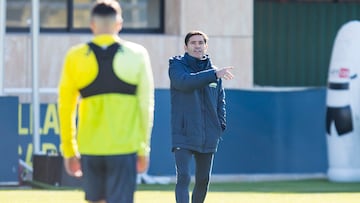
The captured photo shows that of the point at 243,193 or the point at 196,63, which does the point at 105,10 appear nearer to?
the point at 196,63

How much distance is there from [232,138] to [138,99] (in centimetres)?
1197

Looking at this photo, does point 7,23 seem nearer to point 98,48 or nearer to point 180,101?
point 180,101

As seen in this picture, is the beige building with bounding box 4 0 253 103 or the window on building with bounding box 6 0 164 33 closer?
the beige building with bounding box 4 0 253 103

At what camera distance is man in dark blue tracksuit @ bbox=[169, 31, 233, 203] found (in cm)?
1154

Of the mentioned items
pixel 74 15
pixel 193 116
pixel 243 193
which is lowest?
pixel 243 193

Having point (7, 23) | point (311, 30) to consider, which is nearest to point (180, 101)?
point (7, 23)

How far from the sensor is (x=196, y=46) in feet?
38.3

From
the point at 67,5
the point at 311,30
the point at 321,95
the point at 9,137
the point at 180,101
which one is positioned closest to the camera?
the point at 180,101

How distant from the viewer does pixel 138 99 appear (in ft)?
25.8

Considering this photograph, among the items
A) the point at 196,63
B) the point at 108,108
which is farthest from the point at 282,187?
the point at 108,108

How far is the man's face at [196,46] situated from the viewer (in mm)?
11617

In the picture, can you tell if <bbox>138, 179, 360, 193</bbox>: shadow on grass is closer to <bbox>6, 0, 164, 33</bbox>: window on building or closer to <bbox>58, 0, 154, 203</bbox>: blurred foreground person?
<bbox>6, 0, 164, 33</bbox>: window on building

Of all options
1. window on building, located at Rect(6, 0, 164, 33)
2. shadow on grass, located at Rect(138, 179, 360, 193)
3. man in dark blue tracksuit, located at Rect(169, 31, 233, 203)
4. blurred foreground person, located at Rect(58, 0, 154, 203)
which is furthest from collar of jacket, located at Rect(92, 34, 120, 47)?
window on building, located at Rect(6, 0, 164, 33)

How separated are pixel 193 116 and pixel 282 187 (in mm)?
6962
